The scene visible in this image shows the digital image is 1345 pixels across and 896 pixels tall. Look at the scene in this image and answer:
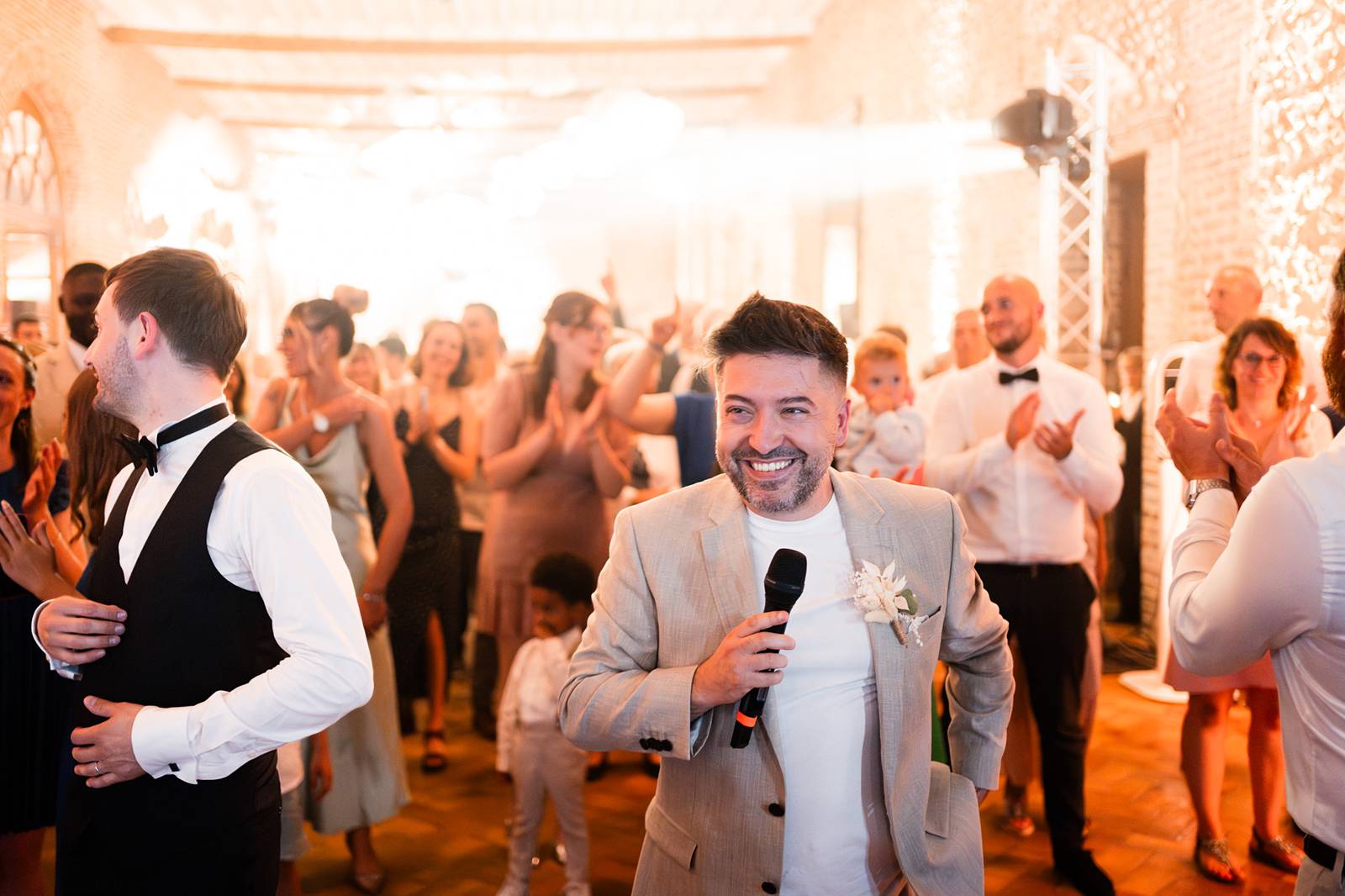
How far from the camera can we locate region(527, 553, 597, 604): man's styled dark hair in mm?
3465

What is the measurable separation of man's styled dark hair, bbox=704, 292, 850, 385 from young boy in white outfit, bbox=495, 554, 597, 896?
1.72m

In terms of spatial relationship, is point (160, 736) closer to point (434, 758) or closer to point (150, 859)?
point (150, 859)

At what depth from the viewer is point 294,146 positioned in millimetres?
17281

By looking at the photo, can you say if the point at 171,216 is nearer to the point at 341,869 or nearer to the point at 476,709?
the point at 476,709

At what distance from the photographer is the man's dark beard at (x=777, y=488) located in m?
1.72

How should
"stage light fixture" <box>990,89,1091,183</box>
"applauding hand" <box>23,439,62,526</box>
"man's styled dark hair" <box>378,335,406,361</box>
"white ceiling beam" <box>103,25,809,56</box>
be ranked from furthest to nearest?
"white ceiling beam" <box>103,25,809,56</box>, "man's styled dark hair" <box>378,335,406,361</box>, "stage light fixture" <box>990,89,1091,183</box>, "applauding hand" <box>23,439,62,526</box>

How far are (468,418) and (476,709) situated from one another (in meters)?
1.30

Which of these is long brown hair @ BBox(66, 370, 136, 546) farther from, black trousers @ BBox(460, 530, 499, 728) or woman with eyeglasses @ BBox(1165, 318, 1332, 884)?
woman with eyeglasses @ BBox(1165, 318, 1332, 884)

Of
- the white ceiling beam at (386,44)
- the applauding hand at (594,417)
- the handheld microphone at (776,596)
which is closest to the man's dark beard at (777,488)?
the handheld microphone at (776,596)

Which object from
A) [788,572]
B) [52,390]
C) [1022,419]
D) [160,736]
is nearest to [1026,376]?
[1022,419]

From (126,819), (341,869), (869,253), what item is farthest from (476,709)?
(869,253)

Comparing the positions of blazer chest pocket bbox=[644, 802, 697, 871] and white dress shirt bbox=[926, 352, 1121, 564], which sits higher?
white dress shirt bbox=[926, 352, 1121, 564]

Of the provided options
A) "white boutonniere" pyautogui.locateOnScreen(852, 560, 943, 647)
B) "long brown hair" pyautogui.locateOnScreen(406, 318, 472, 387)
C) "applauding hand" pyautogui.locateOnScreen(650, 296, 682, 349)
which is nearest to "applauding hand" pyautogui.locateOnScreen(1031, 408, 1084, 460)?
"applauding hand" pyautogui.locateOnScreen(650, 296, 682, 349)

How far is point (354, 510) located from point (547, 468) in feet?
2.42
